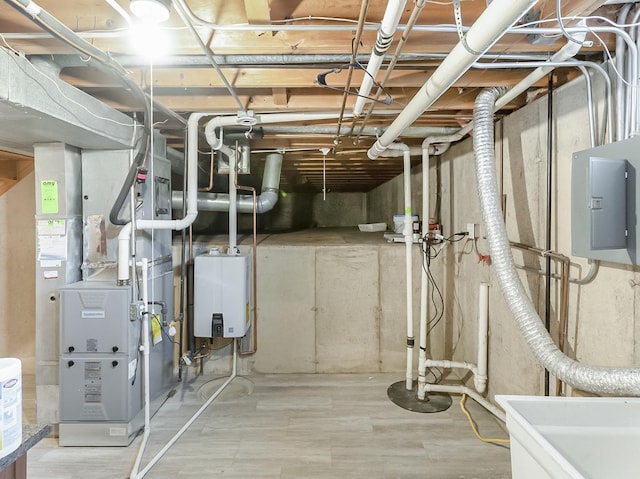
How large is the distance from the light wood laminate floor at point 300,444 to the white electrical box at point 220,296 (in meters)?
0.60

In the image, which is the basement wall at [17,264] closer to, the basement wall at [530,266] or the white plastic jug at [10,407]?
the white plastic jug at [10,407]

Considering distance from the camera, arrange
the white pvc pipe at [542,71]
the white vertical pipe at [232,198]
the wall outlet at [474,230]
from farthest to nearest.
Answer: the white vertical pipe at [232,198]
the wall outlet at [474,230]
the white pvc pipe at [542,71]

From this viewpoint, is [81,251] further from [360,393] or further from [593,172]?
[593,172]

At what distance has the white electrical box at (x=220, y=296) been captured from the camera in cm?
258

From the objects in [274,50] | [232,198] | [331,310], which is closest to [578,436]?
[274,50]

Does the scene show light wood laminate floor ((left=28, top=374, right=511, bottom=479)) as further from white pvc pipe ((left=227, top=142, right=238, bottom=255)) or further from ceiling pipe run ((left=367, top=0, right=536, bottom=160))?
ceiling pipe run ((left=367, top=0, right=536, bottom=160))

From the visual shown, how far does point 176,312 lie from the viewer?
9.41ft

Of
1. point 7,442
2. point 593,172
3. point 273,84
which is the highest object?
point 273,84

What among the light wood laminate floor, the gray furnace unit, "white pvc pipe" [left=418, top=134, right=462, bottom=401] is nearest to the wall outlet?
"white pvc pipe" [left=418, top=134, right=462, bottom=401]

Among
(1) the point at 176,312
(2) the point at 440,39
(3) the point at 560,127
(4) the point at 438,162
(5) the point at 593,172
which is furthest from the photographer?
(4) the point at 438,162

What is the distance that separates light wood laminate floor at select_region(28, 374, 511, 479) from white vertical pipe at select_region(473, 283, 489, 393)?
250 mm

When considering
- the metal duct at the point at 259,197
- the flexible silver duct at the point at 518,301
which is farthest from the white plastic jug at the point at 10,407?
the metal duct at the point at 259,197

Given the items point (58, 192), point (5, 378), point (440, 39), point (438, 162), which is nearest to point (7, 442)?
point (5, 378)

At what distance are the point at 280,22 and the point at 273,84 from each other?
507 mm
